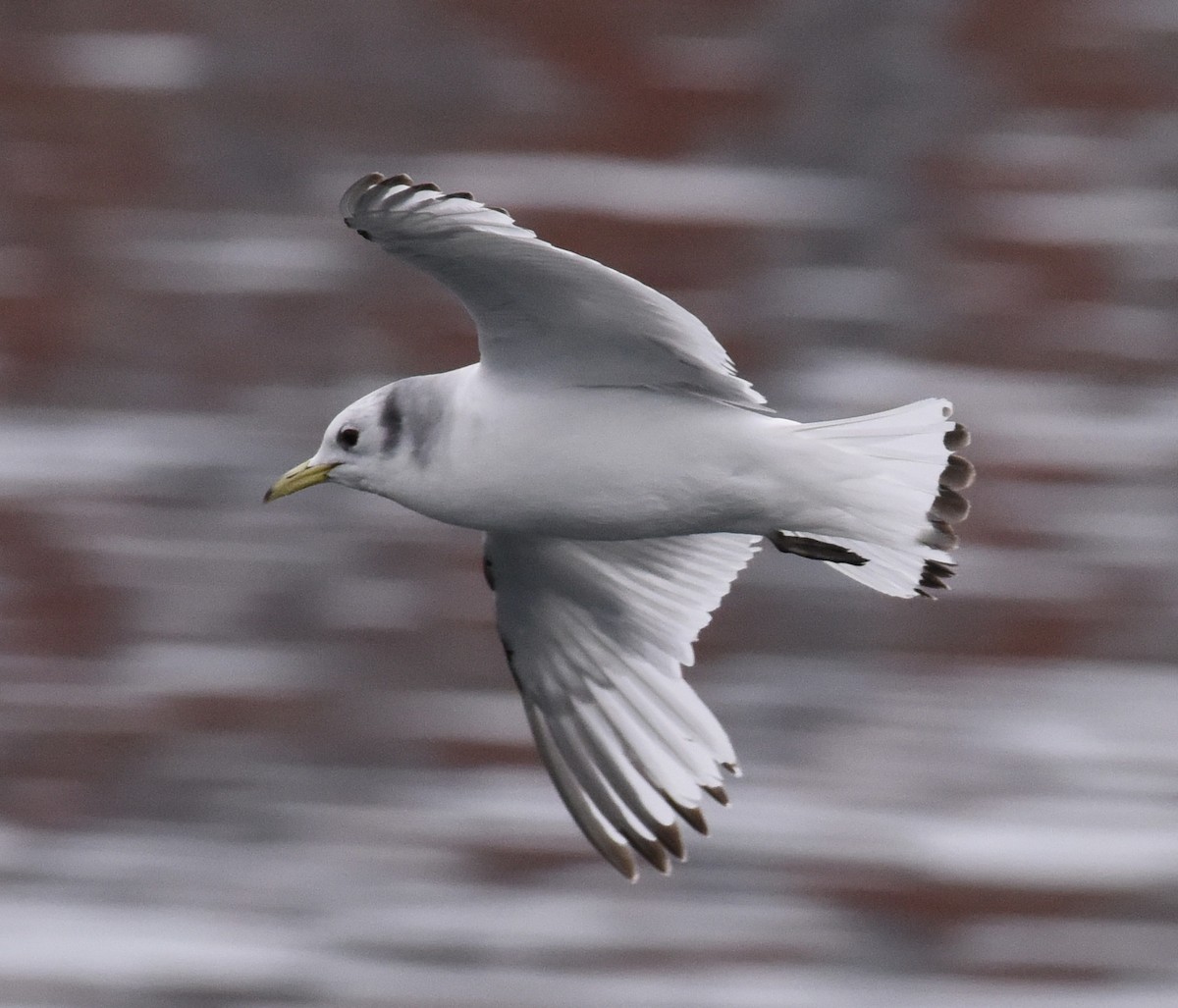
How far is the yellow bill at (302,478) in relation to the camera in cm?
299

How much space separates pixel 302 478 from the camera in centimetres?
300

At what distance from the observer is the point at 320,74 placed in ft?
18.6

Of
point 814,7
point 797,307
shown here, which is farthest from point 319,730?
point 814,7

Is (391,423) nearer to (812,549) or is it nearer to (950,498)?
(812,549)

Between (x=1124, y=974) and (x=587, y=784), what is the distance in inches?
42.4

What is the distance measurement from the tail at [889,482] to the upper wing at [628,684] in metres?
0.44

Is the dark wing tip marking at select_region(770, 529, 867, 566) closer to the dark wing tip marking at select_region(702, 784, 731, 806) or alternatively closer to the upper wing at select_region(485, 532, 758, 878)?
the upper wing at select_region(485, 532, 758, 878)

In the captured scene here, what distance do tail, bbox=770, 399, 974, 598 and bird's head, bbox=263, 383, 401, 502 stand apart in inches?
18.9

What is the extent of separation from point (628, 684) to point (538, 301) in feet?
2.75

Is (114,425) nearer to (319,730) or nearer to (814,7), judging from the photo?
(319,730)

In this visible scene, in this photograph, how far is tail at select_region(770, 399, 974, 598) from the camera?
9.75 ft

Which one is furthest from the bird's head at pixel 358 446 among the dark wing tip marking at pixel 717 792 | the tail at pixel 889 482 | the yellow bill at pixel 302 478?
Result: the dark wing tip marking at pixel 717 792

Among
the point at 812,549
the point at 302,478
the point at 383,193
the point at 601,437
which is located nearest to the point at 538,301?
the point at 601,437

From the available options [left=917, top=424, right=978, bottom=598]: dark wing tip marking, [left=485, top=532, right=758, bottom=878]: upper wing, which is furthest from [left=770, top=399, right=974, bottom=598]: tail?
[left=485, top=532, right=758, bottom=878]: upper wing
